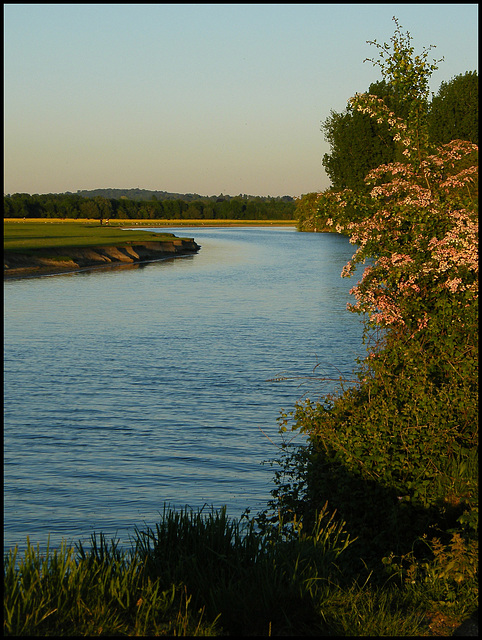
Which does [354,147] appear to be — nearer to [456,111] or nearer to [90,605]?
[456,111]

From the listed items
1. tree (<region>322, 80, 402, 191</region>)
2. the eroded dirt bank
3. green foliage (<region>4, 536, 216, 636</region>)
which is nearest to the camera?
green foliage (<region>4, 536, 216, 636</region>)

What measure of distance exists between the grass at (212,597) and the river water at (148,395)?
3.34 meters

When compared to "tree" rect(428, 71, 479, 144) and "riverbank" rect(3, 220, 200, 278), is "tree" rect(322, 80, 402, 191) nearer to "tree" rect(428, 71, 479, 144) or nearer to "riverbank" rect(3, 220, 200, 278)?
"tree" rect(428, 71, 479, 144)

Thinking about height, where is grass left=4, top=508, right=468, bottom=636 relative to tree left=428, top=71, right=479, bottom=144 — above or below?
below

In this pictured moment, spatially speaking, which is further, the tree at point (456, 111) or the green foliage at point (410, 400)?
the tree at point (456, 111)

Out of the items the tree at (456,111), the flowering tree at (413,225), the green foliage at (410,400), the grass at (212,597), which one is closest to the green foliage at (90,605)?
the grass at (212,597)

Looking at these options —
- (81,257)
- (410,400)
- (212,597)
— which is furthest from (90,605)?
(81,257)

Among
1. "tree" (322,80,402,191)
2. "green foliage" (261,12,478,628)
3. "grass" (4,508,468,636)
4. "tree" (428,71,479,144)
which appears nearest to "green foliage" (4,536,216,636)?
"grass" (4,508,468,636)

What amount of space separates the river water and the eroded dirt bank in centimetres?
1548

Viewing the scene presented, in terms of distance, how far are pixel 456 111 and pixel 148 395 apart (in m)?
74.0

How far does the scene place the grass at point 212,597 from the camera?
5.96 m

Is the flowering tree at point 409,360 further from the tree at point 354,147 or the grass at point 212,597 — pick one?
the tree at point 354,147

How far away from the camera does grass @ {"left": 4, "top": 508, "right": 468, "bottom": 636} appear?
5.96 metres

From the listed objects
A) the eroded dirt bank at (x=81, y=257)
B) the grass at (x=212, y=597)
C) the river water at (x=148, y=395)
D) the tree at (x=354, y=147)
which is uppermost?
the tree at (x=354, y=147)
